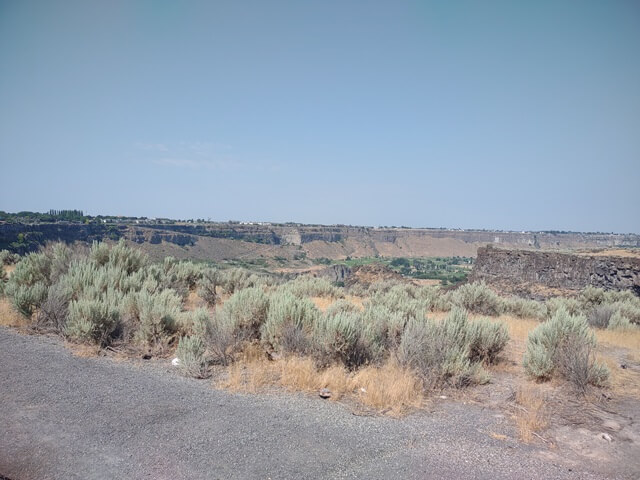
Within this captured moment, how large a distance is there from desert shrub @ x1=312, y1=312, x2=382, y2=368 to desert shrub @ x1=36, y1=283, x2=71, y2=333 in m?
5.30

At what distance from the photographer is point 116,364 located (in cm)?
634

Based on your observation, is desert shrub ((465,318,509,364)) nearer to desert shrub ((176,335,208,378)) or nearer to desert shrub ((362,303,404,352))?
desert shrub ((362,303,404,352))

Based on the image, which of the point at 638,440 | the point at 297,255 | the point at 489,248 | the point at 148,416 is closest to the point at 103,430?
the point at 148,416

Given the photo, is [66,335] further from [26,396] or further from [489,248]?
[489,248]

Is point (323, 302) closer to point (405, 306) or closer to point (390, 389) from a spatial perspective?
point (405, 306)

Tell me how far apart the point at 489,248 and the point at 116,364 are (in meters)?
31.1

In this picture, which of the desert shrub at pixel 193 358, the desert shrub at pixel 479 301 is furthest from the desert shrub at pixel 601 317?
the desert shrub at pixel 193 358

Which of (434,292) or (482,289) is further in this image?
(434,292)

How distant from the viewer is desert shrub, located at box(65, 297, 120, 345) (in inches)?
279

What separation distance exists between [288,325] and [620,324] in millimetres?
10919

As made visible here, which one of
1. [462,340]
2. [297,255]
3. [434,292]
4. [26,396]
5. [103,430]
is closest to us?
[103,430]

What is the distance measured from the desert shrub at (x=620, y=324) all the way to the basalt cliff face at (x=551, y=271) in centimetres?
993

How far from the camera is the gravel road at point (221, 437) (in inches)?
141

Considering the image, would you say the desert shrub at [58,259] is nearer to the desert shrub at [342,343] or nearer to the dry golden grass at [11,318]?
the dry golden grass at [11,318]
